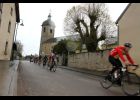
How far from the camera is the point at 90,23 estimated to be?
39.5 meters

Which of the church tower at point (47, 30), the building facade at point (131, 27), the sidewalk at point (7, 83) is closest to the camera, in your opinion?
the sidewalk at point (7, 83)

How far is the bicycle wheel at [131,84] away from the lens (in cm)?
793

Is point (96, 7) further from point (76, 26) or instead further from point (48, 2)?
point (48, 2)

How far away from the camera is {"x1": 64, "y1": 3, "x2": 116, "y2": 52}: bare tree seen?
3922cm

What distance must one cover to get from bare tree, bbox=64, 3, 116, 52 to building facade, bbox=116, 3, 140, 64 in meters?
15.8

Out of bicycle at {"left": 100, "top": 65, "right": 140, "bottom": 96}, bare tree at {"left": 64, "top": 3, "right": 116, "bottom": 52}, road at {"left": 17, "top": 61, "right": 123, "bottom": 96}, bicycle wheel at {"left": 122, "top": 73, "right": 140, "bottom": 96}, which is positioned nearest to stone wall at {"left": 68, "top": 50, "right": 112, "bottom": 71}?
bare tree at {"left": 64, "top": 3, "right": 116, "bottom": 52}

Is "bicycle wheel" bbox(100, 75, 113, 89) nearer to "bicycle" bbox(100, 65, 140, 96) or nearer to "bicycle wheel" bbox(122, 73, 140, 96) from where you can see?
"bicycle" bbox(100, 65, 140, 96)

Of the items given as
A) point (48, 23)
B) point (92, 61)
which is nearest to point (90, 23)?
point (92, 61)

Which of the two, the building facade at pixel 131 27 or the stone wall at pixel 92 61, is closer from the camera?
the building facade at pixel 131 27

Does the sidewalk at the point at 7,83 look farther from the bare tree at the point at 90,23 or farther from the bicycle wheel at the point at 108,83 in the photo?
the bare tree at the point at 90,23

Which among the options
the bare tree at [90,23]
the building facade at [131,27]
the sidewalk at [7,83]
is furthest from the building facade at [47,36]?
the sidewalk at [7,83]

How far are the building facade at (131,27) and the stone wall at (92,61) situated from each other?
14.5ft

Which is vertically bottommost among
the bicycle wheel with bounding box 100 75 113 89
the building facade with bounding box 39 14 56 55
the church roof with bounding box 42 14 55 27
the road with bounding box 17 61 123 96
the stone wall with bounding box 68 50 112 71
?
the road with bounding box 17 61 123 96
